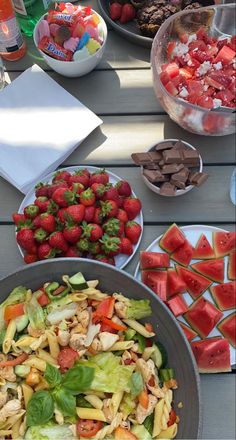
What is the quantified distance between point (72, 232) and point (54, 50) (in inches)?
22.0

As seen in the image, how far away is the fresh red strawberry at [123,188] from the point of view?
46.6 inches

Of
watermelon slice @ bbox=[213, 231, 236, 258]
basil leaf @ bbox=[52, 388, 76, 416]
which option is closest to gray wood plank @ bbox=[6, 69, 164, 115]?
watermelon slice @ bbox=[213, 231, 236, 258]

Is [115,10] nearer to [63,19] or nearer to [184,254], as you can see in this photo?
[63,19]

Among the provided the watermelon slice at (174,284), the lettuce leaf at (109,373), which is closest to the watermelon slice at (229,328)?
the watermelon slice at (174,284)

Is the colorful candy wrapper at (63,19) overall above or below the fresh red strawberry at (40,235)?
above

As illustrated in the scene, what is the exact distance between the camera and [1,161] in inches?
49.4

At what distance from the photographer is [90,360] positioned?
3.28ft

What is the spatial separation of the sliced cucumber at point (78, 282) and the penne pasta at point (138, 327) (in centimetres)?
12

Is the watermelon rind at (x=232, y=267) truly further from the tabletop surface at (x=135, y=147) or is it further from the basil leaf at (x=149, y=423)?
the basil leaf at (x=149, y=423)

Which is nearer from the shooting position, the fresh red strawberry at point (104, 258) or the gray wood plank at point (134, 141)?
the fresh red strawberry at point (104, 258)

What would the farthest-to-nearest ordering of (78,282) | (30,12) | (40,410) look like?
(30,12)
(78,282)
(40,410)

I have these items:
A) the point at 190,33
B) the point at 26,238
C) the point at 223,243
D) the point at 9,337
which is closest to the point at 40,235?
the point at 26,238

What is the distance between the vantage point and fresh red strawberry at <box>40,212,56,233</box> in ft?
3.59

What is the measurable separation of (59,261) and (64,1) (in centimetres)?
92
